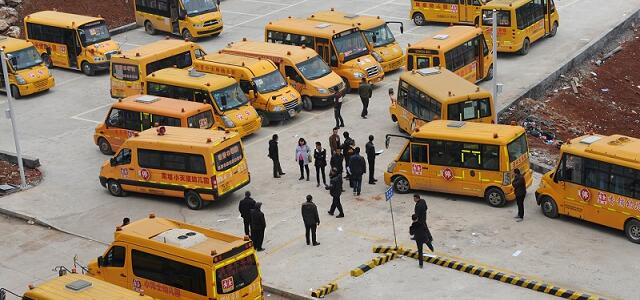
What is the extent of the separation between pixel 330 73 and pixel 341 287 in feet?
53.3

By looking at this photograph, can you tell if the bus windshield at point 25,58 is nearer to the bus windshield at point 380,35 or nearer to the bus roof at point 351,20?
the bus roof at point 351,20

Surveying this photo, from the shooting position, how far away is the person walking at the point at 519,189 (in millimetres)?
30141

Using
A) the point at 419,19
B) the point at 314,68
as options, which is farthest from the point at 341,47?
the point at 419,19

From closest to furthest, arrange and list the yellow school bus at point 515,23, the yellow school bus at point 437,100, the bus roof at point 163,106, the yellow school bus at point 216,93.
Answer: the yellow school bus at point 437,100
the bus roof at point 163,106
the yellow school bus at point 216,93
the yellow school bus at point 515,23

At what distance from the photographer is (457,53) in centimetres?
4191

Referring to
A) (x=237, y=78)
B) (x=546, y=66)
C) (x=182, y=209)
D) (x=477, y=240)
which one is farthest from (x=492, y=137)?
(x=546, y=66)

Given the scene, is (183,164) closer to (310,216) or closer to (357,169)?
(357,169)

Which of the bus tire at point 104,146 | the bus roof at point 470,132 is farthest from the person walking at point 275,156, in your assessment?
the bus tire at point 104,146

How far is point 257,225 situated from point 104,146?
10.4m

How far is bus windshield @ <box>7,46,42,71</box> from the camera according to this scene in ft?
147

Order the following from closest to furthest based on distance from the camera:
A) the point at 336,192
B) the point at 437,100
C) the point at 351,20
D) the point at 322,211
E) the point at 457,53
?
the point at 336,192, the point at 322,211, the point at 437,100, the point at 457,53, the point at 351,20

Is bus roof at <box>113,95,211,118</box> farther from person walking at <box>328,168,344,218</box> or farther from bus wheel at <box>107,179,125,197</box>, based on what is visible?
person walking at <box>328,168,344,218</box>

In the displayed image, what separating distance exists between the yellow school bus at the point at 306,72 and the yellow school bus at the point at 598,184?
39.8 feet

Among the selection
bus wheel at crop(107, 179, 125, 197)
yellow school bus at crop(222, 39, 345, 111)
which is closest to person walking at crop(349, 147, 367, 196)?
bus wheel at crop(107, 179, 125, 197)
